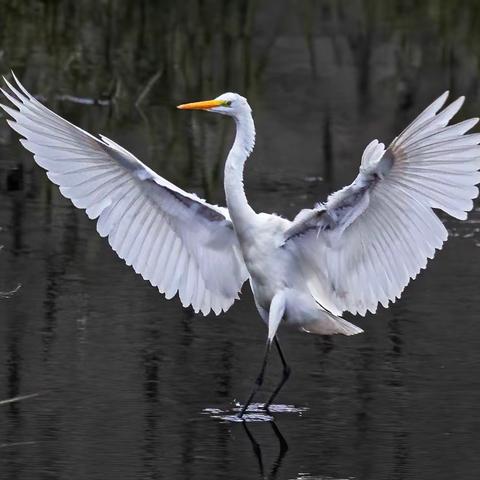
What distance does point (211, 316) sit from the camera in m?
9.52

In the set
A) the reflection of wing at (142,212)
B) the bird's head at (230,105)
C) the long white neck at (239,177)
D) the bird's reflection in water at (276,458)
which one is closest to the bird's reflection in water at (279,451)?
the bird's reflection in water at (276,458)

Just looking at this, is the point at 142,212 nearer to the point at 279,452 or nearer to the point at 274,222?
the point at 274,222

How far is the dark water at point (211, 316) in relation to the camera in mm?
7172

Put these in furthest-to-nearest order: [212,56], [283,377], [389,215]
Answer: [212,56] < [283,377] < [389,215]

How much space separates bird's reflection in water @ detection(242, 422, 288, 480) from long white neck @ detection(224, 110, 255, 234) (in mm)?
1102

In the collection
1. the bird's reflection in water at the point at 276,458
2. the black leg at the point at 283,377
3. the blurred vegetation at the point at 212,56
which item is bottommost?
the bird's reflection in water at the point at 276,458

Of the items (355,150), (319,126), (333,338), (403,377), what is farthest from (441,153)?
(319,126)

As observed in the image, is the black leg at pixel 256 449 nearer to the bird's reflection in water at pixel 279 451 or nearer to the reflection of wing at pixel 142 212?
the bird's reflection in water at pixel 279 451

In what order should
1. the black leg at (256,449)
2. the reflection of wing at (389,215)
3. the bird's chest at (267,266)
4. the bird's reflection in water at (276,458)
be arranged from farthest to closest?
the bird's chest at (267,266) < the reflection of wing at (389,215) < the black leg at (256,449) < the bird's reflection in water at (276,458)

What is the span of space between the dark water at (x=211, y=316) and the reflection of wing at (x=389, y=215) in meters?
0.48

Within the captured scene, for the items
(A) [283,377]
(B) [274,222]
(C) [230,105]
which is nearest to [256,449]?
(A) [283,377]

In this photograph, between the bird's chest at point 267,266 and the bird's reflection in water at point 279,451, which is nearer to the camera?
the bird's reflection in water at point 279,451

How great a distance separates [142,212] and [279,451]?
1.82 meters

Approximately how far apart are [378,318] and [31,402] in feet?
8.38
